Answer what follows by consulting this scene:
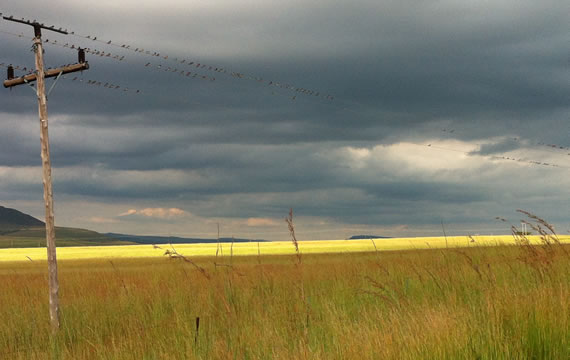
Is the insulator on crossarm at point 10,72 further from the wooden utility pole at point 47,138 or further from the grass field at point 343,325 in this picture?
the grass field at point 343,325

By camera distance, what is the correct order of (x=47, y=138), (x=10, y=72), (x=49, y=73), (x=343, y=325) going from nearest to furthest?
(x=343, y=325) → (x=47, y=138) → (x=49, y=73) → (x=10, y=72)

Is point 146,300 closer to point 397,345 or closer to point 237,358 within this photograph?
point 237,358

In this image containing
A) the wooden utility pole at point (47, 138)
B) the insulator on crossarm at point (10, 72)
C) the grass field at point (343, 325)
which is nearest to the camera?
the grass field at point (343, 325)

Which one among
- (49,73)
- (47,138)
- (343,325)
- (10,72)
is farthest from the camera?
(10,72)

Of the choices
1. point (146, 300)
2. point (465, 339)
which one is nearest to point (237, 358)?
point (465, 339)

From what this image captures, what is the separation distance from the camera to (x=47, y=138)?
17406 mm

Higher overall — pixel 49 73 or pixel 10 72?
pixel 10 72

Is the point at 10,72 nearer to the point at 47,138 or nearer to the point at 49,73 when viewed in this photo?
the point at 49,73

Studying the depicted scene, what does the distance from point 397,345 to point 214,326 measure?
19.2 feet

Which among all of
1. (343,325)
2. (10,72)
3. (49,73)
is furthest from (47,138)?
(343,325)

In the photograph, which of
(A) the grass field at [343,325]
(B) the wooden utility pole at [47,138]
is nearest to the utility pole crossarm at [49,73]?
(B) the wooden utility pole at [47,138]

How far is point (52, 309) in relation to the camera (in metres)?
16.5

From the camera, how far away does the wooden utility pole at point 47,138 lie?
55.0ft

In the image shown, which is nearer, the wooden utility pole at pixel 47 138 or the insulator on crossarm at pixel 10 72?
the wooden utility pole at pixel 47 138
